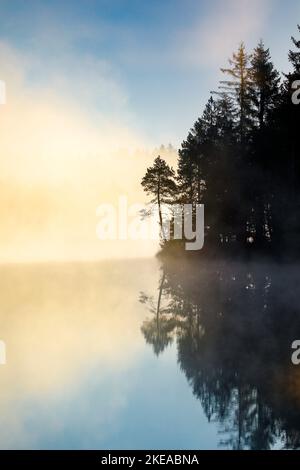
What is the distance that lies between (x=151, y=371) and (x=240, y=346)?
3.34 metres

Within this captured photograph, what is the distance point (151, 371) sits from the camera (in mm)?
10750

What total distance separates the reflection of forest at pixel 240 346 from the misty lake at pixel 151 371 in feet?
0.11

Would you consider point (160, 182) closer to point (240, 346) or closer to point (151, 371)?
point (240, 346)

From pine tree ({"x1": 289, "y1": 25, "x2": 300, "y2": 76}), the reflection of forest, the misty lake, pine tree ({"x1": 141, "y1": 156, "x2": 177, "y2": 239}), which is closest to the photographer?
the misty lake

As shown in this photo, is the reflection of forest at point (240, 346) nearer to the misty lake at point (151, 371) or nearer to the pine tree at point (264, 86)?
the misty lake at point (151, 371)

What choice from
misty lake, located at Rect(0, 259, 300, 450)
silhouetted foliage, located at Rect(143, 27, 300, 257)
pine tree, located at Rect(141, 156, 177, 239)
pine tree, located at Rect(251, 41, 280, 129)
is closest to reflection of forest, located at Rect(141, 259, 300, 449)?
misty lake, located at Rect(0, 259, 300, 450)

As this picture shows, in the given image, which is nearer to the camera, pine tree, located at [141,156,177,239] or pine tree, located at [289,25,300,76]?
pine tree, located at [289,25,300,76]

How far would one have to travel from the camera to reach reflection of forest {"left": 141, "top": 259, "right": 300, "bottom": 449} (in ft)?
25.9

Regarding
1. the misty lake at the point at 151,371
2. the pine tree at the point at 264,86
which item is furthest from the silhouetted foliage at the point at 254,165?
the misty lake at the point at 151,371

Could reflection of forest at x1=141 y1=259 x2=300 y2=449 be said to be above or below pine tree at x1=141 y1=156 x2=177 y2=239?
below

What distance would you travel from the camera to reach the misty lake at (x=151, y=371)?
24.8 ft

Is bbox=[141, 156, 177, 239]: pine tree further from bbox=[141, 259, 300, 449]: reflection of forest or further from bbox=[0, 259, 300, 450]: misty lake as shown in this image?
bbox=[0, 259, 300, 450]: misty lake

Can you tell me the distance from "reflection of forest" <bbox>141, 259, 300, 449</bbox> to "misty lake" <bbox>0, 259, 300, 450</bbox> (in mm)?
33
